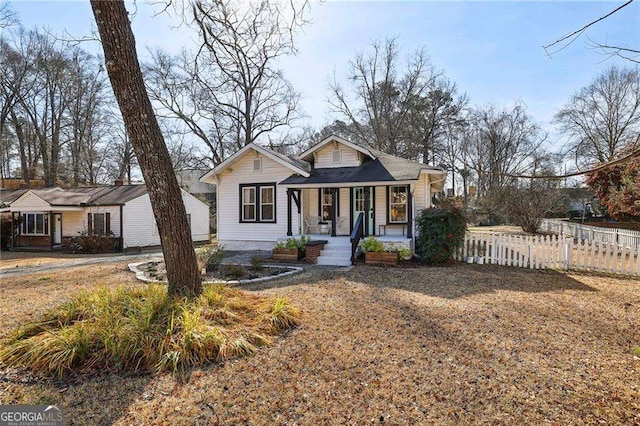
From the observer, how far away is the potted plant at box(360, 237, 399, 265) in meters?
10.5

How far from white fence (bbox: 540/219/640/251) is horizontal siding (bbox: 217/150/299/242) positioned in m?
10.9

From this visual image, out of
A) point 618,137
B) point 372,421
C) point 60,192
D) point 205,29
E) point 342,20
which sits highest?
point 618,137

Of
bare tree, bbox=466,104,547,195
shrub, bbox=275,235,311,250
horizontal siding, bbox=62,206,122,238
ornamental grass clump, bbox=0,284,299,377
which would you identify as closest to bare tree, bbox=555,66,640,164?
bare tree, bbox=466,104,547,195

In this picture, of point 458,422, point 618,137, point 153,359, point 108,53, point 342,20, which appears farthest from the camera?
point 618,137

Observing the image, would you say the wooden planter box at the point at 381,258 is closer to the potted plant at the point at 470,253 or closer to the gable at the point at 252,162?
the potted plant at the point at 470,253

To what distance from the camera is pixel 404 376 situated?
336 cm

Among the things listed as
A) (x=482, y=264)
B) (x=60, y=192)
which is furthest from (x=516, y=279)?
(x=60, y=192)

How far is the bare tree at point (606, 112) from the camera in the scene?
2692 centimetres

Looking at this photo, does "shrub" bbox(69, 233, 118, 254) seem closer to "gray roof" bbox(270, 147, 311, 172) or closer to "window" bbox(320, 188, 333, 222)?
"gray roof" bbox(270, 147, 311, 172)

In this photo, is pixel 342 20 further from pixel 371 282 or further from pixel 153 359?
pixel 153 359

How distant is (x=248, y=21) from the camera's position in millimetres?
6168

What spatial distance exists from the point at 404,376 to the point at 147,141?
4344mm

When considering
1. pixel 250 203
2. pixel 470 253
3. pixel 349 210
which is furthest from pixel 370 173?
pixel 250 203

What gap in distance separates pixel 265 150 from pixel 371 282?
26.6ft
